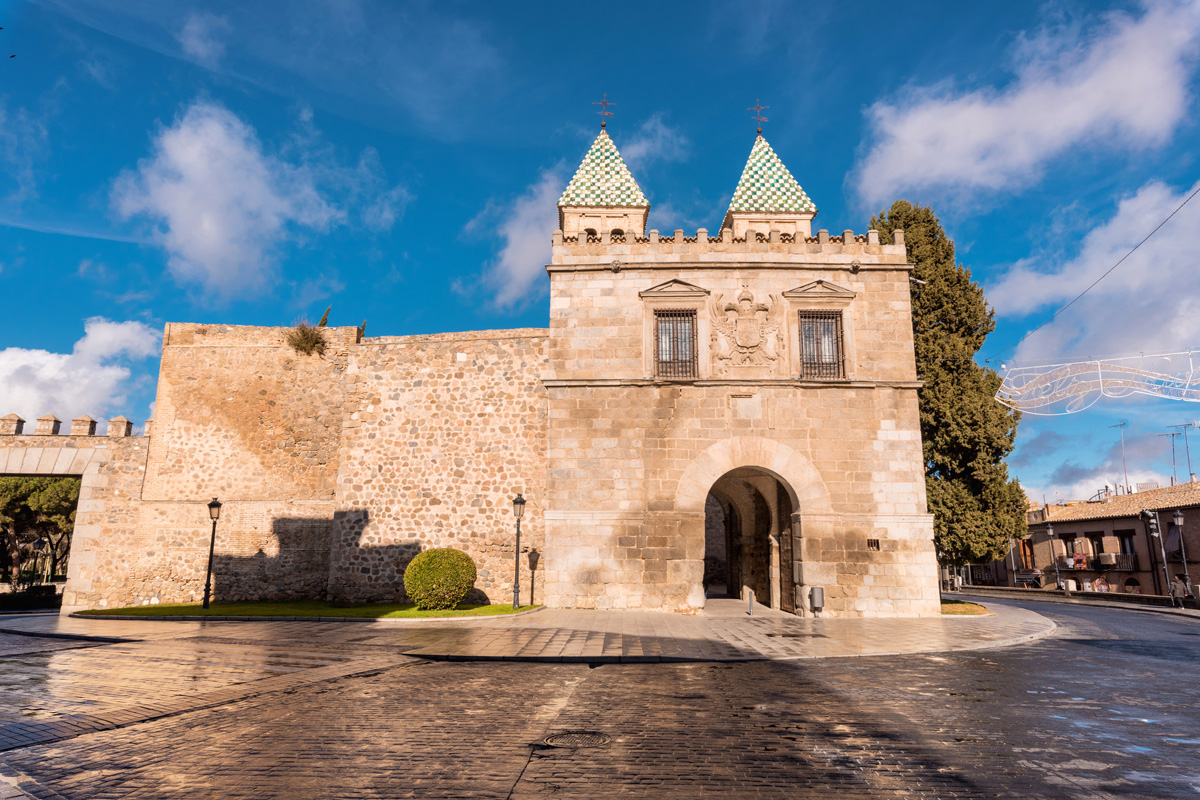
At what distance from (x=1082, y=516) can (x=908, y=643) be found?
3731cm

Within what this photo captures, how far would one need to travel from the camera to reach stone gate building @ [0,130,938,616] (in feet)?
57.8

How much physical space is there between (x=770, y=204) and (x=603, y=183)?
23.0ft

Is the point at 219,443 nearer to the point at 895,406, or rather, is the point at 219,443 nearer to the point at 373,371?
the point at 373,371

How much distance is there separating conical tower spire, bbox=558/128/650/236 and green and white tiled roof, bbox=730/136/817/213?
4045 millimetres

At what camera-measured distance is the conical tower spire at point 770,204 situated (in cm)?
2508

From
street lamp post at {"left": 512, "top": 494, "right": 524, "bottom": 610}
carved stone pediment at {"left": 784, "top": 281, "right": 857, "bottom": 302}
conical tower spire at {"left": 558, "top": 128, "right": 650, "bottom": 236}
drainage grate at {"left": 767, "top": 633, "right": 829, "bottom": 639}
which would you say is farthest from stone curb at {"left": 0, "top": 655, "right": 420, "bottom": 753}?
conical tower spire at {"left": 558, "top": 128, "right": 650, "bottom": 236}

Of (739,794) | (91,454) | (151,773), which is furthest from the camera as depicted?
(91,454)

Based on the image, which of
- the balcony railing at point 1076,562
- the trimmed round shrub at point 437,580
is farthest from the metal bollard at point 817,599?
the balcony railing at point 1076,562

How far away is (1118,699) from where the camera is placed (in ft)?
24.7

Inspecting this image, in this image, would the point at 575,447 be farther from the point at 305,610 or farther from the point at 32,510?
the point at 32,510

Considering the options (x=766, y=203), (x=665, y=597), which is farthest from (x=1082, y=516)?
(x=665, y=597)

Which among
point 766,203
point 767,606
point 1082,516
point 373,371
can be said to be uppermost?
point 766,203

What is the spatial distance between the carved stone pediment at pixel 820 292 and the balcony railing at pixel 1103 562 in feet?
101

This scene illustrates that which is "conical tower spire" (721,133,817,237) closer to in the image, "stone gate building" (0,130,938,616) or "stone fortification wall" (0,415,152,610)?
"stone gate building" (0,130,938,616)
